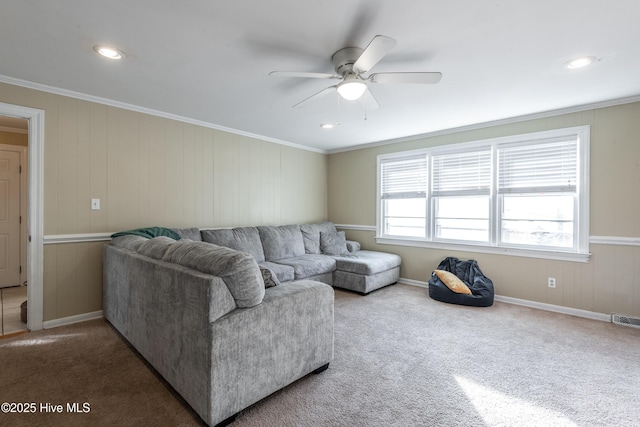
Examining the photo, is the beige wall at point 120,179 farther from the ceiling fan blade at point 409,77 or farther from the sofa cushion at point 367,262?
the ceiling fan blade at point 409,77

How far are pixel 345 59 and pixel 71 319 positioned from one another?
3.71 m

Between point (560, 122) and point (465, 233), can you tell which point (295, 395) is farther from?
point (560, 122)

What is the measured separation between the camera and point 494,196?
4078 millimetres

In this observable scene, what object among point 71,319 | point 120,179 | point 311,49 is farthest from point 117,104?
point 311,49

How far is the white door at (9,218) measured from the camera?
4461 millimetres

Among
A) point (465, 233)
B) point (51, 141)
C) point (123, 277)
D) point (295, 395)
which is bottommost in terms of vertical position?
point (295, 395)

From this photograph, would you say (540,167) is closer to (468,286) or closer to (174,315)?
(468,286)

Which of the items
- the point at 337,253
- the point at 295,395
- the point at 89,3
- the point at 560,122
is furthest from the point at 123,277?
the point at 560,122

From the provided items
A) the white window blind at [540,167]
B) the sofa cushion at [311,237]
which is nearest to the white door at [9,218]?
→ the sofa cushion at [311,237]

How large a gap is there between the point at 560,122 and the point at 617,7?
219cm

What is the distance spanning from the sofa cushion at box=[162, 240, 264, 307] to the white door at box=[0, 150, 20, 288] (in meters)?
4.67

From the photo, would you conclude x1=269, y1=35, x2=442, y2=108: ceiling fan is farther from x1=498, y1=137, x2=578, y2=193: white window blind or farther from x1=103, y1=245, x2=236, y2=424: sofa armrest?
x1=498, y1=137, x2=578, y2=193: white window blind

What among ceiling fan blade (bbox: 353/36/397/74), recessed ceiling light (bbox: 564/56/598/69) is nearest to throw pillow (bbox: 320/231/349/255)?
ceiling fan blade (bbox: 353/36/397/74)

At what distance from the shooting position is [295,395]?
6.43 ft
